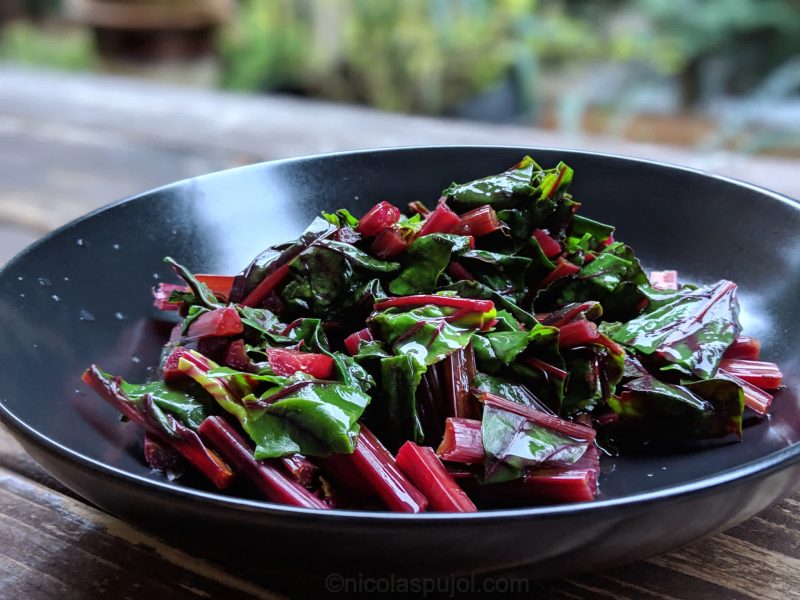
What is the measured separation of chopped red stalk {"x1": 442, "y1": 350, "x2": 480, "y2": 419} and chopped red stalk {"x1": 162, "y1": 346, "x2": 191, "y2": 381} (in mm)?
364

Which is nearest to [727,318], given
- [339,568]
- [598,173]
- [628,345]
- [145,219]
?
[628,345]

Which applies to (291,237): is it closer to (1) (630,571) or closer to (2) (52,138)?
(1) (630,571)

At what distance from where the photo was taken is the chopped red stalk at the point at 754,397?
1.18 metres

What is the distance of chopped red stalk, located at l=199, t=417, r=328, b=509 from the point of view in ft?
3.27

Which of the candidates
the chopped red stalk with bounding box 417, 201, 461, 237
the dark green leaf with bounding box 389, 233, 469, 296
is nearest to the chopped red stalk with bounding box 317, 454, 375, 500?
the dark green leaf with bounding box 389, 233, 469, 296

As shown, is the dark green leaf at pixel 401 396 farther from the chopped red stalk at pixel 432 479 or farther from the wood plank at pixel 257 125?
the wood plank at pixel 257 125

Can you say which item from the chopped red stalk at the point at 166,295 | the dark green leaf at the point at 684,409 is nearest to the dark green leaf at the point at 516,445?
the dark green leaf at the point at 684,409

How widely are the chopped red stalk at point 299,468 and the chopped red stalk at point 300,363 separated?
124mm

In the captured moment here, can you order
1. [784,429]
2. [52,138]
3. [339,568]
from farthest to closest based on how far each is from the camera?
[52,138]
[784,429]
[339,568]

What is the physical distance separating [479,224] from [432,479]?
50 cm

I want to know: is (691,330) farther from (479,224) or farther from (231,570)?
(231,570)

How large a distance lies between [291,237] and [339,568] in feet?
3.25

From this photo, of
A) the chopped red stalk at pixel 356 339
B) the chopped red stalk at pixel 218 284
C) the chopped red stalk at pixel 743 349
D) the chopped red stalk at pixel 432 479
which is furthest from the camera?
the chopped red stalk at pixel 218 284

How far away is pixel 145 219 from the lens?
5.35 ft
